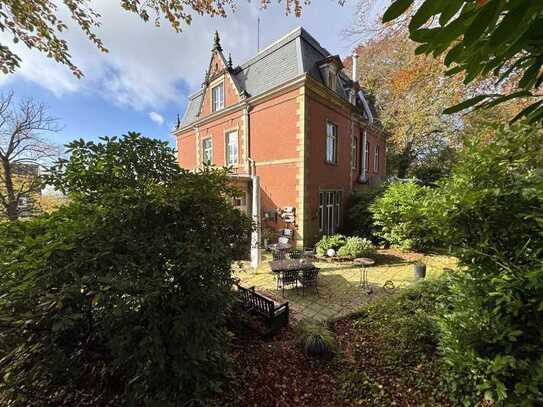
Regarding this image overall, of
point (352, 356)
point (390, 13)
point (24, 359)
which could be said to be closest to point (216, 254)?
point (24, 359)

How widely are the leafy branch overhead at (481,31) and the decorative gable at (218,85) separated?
11923 millimetres

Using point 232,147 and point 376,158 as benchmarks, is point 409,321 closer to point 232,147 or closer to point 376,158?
point 232,147

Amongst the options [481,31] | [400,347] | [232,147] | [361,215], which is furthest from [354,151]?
[481,31]

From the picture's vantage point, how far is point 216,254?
2412 millimetres

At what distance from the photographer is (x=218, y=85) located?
12742 millimetres

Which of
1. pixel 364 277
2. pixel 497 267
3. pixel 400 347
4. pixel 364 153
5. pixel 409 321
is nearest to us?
pixel 497 267

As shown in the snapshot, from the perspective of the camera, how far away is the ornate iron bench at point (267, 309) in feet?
14.2

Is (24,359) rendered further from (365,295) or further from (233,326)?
(365,295)

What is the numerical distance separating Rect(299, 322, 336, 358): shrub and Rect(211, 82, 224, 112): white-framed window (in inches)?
465

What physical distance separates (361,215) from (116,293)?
10.8 m

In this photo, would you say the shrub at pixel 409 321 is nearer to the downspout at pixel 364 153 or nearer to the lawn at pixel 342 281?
the lawn at pixel 342 281

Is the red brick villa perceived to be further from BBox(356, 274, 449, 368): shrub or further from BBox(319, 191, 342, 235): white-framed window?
BBox(356, 274, 449, 368): shrub

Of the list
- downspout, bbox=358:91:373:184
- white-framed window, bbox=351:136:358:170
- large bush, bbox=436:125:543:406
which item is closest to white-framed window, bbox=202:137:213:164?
white-framed window, bbox=351:136:358:170

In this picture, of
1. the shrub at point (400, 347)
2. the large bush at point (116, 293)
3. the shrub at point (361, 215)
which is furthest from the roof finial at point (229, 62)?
the shrub at point (400, 347)
